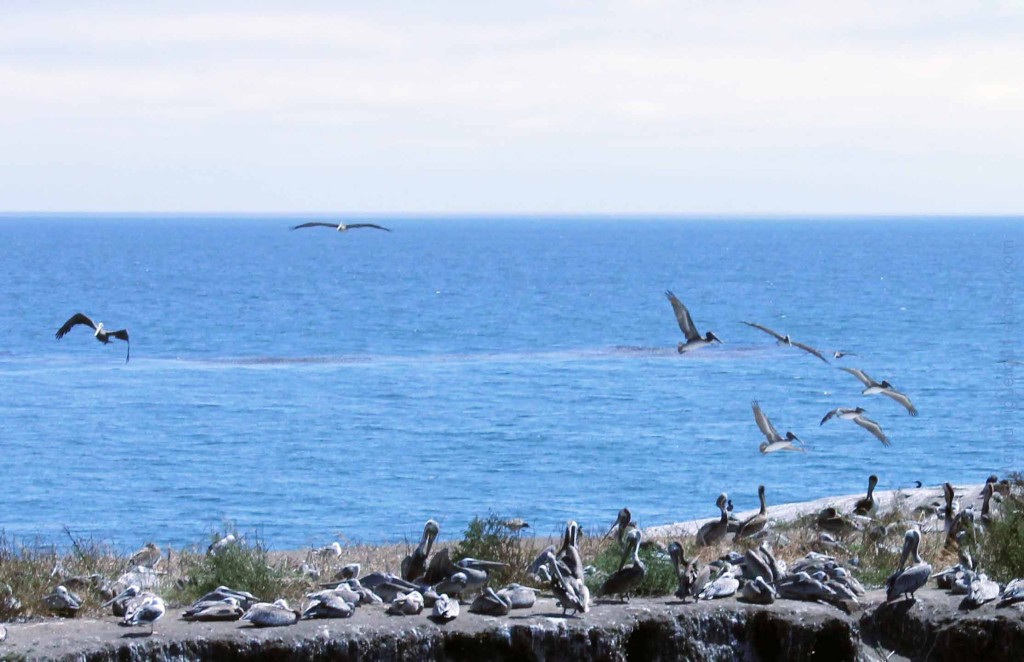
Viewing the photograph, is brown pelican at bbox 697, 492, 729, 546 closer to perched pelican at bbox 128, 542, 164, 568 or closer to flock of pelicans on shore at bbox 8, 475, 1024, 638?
flock of pelicans on shore at bbox 8, 475, 1024, 638

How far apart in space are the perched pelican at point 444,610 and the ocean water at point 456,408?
43.8 ft

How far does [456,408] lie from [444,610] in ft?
121

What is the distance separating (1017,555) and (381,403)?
3734 centimetres

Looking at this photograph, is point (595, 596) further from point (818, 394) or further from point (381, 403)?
point (818, 394)

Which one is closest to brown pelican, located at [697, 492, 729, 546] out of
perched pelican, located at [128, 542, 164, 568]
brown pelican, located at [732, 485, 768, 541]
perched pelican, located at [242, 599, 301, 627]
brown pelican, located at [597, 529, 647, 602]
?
brown pelican, located at [732, 485, 768, 541]

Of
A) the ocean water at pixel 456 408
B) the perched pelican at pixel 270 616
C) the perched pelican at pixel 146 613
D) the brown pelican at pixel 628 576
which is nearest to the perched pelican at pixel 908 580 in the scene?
the brown pelican at pixel 628 576

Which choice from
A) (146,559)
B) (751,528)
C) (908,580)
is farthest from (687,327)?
(146,559)

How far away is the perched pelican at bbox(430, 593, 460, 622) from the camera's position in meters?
12.9

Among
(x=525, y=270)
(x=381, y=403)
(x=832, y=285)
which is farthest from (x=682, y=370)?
(x=525, y=270)

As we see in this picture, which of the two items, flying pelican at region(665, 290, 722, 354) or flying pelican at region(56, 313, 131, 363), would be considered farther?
flying pelican at region(665, 290, 722, 354)

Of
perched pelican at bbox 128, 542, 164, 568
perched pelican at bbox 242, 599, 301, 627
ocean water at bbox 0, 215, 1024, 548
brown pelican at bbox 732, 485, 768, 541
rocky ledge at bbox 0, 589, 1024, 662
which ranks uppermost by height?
perched pelican at bbox 242, 599, 301, 627

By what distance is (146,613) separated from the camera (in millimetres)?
12352

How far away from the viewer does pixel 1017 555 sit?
1548 cm

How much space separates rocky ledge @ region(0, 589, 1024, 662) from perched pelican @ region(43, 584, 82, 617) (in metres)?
0.32
